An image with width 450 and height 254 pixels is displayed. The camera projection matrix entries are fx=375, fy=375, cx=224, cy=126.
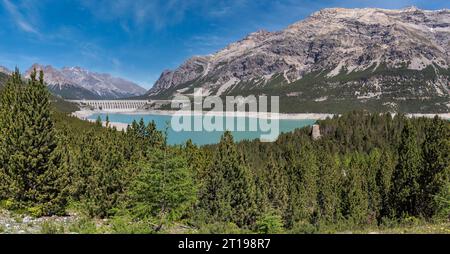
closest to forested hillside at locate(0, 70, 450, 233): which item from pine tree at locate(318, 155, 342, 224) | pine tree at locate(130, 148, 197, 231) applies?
pine tree at locate(130, 148, 197, 231)

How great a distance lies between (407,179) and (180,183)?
33.5m

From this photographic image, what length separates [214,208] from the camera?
3612 centimetres

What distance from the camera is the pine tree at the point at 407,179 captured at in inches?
1656

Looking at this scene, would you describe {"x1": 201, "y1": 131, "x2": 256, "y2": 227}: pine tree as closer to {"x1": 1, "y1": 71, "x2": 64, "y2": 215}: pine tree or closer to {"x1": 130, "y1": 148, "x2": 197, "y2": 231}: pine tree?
{"x1": 130, "y1": 148, "x2": 197, "y2": 231}: pine tree

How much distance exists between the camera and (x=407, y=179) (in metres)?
43.3

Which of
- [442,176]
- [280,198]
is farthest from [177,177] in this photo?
[280,198]

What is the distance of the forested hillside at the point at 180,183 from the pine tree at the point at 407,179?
11cm

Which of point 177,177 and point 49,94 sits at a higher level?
point 49,94

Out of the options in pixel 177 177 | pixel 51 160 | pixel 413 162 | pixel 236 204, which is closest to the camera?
pixel 177 177

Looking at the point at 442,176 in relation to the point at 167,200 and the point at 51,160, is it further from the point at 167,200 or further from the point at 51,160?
the point at 51,160

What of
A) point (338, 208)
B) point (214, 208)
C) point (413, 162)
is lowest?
point (338, 208)

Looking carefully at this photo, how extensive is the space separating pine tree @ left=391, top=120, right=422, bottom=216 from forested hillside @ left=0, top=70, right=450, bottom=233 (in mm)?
115

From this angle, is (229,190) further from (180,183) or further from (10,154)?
(10,154)
